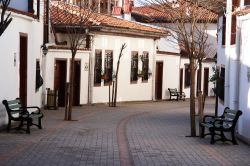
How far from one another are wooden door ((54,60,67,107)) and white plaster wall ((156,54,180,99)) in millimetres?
9907

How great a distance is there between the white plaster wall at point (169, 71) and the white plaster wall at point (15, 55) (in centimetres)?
1523

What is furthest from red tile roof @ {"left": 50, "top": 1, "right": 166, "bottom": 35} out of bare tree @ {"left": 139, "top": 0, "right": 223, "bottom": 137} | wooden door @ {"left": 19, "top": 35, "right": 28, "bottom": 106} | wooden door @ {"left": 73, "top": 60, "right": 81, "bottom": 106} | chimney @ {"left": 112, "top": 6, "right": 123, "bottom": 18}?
bare tree @ {"left": 139, "top": 0, "right": 223, "bottom": 137}

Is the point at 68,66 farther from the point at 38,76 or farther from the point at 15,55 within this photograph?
the point at 15,55

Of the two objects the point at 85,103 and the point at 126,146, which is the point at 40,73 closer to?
the point at 85,103

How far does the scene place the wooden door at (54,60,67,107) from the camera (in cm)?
2575

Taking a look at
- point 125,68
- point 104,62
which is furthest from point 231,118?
point 125,68

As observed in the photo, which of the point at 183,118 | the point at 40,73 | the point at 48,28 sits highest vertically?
the point at 48,28

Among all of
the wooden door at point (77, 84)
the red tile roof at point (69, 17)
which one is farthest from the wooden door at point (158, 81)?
the wooden door at point (77, 84)

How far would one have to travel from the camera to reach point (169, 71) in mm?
36188

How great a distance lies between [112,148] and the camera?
12258 millimetres

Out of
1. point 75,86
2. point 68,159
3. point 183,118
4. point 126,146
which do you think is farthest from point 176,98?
point 68,159

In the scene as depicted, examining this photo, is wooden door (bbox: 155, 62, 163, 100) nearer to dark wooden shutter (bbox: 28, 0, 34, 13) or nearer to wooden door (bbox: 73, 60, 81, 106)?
wooden door (bbox: 73, 60, 81, 106)

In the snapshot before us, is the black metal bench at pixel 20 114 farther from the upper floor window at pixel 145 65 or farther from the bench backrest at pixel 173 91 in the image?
the bench backrest at pixel 173 91

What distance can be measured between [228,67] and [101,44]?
1222 cm
